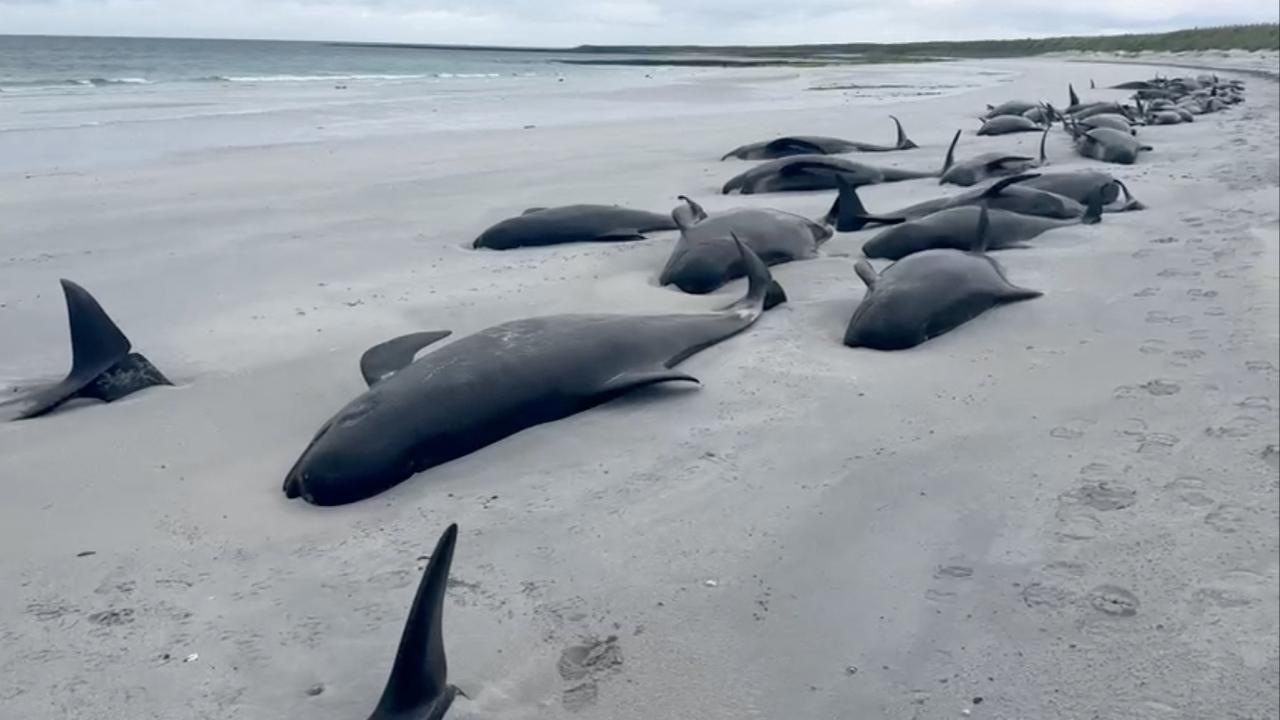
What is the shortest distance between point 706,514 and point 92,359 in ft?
8.47

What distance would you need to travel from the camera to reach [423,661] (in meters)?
2.25

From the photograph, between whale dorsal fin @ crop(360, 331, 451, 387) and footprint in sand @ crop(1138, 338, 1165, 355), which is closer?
whale dorsal fin @ crop(360, 331, 451, 387)

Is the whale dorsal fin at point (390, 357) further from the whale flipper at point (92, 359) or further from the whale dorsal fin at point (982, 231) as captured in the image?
the whale dorsal fin at point (982, 231)

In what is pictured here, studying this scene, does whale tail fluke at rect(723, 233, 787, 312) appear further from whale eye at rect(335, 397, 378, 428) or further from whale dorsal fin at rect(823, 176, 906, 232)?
whale dorsal fin at rect(823, 176, 906, 232)

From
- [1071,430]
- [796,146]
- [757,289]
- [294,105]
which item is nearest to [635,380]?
[757,289]

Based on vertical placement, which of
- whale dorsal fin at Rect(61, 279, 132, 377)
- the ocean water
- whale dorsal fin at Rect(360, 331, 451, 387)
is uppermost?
whale dorsal fin at Rect(61, 279, 132, 377)

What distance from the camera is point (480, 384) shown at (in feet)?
12.9

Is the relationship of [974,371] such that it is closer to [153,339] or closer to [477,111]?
[153,339]

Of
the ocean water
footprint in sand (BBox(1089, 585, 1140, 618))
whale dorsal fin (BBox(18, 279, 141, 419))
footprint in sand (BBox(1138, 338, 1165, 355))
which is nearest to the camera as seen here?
footprint in sand (BBox(1089, 585, 1140, 618))

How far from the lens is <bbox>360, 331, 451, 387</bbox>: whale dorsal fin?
4.23 meters

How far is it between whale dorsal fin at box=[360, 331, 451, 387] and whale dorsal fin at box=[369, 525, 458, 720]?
6.46 feet

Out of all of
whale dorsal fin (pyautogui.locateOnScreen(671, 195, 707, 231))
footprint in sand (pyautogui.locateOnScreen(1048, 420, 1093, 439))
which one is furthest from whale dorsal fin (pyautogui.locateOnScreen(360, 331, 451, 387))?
whale dorsal fin (pyautogui.locateOnScreen(671, 195, 707, 231))

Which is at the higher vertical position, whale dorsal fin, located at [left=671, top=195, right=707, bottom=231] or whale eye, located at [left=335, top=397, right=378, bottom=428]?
whale eye, located at [left=335, top=397, right=378, bottom=428]

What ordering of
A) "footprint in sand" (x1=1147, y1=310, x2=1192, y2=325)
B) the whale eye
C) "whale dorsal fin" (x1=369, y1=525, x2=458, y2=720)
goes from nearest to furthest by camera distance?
"whale dorsal fin" (x1=369, y1=525, x2=458, y2=720) → the whale eye → "footprint in sand" (x1=1147, y1=310, x2=1192, y2=325)
